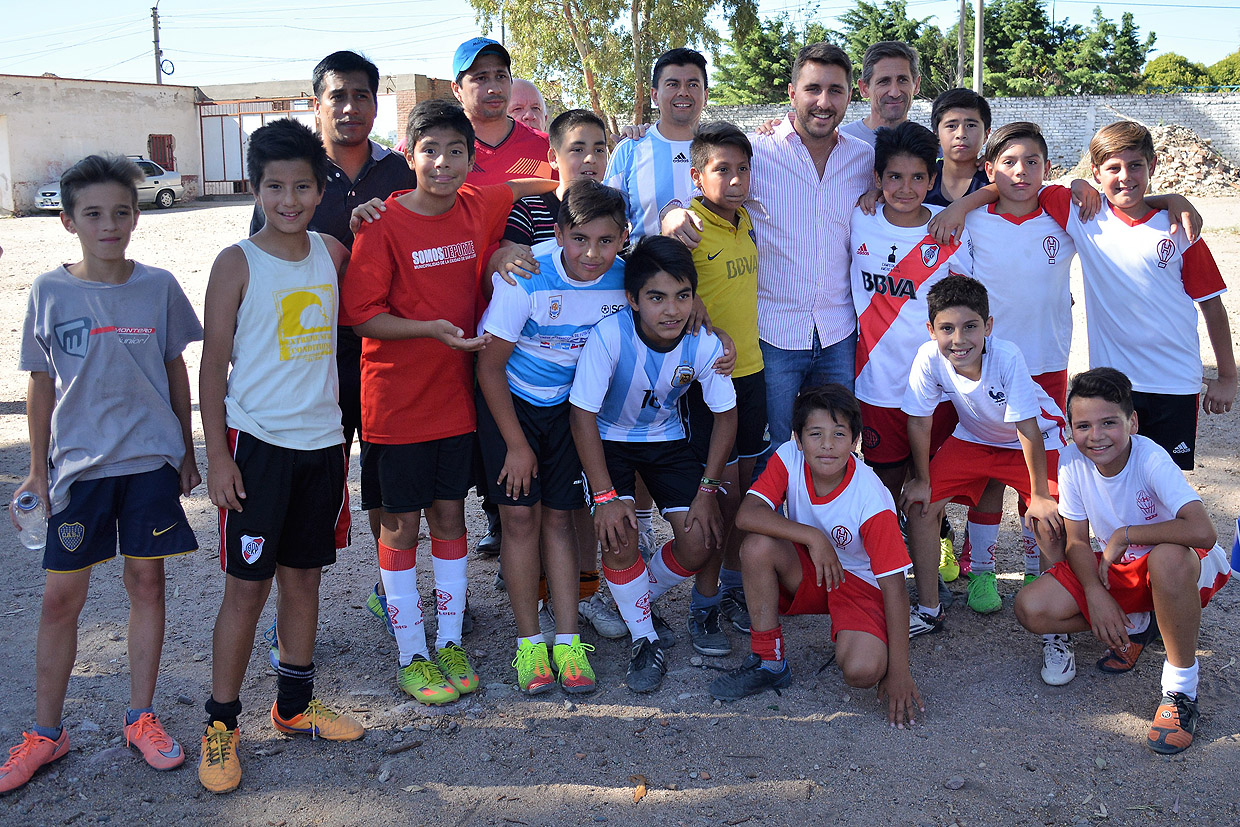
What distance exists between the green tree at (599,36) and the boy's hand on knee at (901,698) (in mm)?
21764

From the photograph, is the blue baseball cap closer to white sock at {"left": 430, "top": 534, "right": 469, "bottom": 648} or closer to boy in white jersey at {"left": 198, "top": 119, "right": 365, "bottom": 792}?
boy in white jersey at {"left": 198, "top": 119, "right": 365, "bottom": 792}

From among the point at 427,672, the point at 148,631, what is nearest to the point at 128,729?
the point at 148,631

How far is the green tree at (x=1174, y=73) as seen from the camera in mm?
39594

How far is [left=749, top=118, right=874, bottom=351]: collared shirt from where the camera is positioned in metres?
4.00

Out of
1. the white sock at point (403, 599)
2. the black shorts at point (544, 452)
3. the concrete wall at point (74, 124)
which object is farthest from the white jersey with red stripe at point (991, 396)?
the concrete wall at point (74, 124)

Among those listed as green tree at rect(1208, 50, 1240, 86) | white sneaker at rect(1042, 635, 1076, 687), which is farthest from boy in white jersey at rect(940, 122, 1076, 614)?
green tree at rect(1208, 50, 1240, 86)

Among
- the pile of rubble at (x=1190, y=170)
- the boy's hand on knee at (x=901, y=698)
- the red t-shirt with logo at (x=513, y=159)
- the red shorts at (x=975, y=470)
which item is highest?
the pile of rubble at (x=1190, y=170)

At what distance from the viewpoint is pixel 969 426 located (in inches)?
153

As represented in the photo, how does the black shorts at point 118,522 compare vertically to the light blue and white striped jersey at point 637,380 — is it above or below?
below

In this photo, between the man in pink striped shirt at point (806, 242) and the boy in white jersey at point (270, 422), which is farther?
the man in pink striped shirt at point (806, 242)

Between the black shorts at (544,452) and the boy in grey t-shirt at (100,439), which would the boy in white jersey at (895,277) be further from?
the boy in grey t-shirt at (100,439)

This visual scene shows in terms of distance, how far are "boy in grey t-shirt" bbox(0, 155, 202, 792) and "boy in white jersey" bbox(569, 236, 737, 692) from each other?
1.44 meters

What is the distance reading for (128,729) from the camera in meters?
3.11

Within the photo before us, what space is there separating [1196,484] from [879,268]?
265 centimetres
